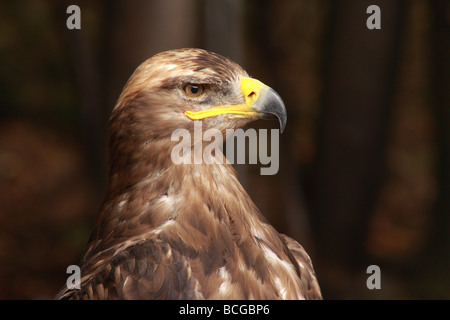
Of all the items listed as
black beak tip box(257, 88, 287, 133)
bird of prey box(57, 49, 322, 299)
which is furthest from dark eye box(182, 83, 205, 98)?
black beak tip box(257, 88, 287, 133)

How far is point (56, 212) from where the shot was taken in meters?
7.79

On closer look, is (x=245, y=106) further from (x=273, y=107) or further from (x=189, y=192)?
(x=189, y=192)

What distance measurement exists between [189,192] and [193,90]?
1.49 ft

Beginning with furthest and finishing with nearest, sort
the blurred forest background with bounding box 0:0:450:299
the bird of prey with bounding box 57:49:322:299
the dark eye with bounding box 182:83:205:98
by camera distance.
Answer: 1. the blurred forest background with bounding box 0:0:450:299
2. the dark eye with bounding box 182:83:205:98
3. the bird of prey with bounding box 57:49:322:299

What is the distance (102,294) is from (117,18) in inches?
110

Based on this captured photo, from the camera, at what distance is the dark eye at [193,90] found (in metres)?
2.72

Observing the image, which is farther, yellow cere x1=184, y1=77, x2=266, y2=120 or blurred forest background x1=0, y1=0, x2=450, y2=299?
blurred forest background x1=0, y1=0, x2=450, y2=299

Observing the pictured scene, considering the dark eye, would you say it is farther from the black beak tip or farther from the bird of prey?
the black beak tip

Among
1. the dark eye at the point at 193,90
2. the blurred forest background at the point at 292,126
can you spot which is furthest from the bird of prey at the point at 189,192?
the blurred forest background at the point at 292,126

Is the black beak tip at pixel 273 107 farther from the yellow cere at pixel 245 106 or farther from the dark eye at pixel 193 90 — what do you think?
the dark eye at pixel 193 90

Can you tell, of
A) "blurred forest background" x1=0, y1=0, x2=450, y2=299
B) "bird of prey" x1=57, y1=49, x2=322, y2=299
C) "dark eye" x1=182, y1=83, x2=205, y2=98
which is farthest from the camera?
"blurred forest background" x1=0, y1=0, x2=450, y2=299

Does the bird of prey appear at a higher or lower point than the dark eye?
lower

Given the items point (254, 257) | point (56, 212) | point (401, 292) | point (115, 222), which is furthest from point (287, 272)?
point (56, 212)

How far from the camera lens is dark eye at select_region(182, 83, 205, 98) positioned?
272cm
